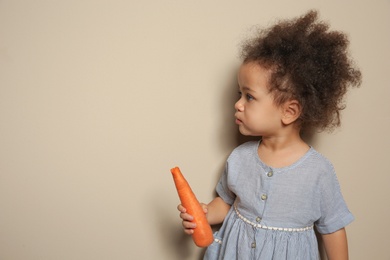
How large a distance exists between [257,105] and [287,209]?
0.81 ft

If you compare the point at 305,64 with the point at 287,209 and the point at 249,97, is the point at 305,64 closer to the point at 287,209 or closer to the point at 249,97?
the point at 249,97

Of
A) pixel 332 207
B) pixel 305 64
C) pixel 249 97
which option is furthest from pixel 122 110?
pixel 332 207

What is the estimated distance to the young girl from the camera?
2.44 feet

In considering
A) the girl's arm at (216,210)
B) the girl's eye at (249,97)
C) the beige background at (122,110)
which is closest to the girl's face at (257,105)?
the girl's eye at (249,97)

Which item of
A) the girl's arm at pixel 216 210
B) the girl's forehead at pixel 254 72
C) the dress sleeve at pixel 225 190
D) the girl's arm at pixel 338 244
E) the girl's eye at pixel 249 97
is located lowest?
the girl's arm at pixel 338 244

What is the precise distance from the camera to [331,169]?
813 mm

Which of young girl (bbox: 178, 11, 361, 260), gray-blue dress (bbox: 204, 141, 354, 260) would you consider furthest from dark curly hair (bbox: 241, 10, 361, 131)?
gray-blue dress (bbox: 204, 141, 354, 260)

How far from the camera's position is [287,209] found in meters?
0.80

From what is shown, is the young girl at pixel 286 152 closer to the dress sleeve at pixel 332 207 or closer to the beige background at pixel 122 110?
the dress sleeve at pixel 332 207

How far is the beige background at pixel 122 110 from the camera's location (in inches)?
30.7

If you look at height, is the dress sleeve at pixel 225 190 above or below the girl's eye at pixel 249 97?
below

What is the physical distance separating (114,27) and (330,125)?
591 millimetres

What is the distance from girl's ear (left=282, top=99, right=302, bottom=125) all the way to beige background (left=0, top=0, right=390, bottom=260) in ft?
0.55

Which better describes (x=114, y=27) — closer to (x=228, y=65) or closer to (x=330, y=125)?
(x=228, y=65)
